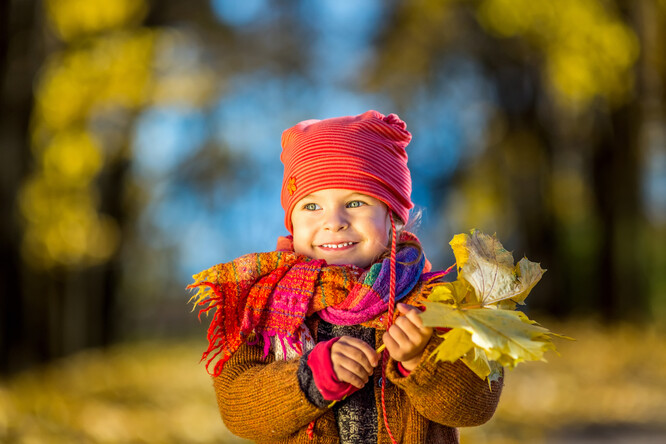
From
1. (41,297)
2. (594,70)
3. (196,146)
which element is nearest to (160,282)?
(196,146)

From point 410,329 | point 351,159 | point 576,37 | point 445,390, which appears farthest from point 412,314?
point 576,37

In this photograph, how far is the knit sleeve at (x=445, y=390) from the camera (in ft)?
6.84

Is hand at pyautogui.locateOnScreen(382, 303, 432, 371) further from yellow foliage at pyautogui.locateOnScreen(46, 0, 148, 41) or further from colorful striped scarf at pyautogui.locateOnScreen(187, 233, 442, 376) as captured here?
yellow foliage at pyautogui.locateOnScreen(46, 0, 148, 41)

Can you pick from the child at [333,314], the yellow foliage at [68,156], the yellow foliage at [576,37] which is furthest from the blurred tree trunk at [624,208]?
the child at [333,314]

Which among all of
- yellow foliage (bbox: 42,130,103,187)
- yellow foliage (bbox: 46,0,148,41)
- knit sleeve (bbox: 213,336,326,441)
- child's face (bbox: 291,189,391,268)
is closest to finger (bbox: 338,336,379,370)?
knit sleeve (bbox: 213,336,326,441)

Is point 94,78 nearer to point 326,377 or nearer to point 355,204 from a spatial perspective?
point 355,204

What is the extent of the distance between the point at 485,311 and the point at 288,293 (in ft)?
2.25

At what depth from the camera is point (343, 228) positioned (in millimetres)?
2363

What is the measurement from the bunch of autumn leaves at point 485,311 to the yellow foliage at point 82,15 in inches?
320

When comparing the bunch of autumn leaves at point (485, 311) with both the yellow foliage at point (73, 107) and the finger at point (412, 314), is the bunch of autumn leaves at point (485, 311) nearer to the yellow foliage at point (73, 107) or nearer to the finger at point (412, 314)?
the finger at point (412, 314)

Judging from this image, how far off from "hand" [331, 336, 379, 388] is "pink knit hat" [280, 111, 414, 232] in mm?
551

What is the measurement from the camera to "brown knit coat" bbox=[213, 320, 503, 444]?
83.2 inches

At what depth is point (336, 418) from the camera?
232cm

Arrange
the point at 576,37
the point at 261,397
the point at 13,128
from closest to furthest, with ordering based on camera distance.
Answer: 1. the point at 261,397
2. the point at 13,128
3. the point at 576,37
